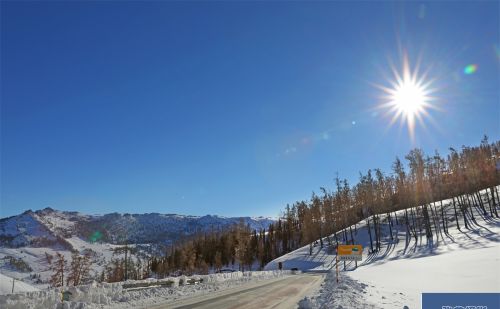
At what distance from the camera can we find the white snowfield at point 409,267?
50.6 ft

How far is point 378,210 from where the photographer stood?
9631 cm

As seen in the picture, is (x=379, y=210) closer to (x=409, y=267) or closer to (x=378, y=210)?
(x=378, y=210)

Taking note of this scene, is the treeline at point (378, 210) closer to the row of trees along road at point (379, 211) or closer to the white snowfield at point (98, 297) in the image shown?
the row of trees along road at point (379, 211)

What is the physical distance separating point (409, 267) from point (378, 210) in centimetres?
6650

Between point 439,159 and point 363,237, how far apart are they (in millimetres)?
27595

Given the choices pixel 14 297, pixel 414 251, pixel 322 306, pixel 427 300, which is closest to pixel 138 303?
pixel 14 297

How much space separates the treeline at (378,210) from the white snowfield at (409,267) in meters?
3.57

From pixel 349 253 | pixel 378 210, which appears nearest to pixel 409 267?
pixel 349 253

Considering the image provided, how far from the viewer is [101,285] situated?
20.8 metres

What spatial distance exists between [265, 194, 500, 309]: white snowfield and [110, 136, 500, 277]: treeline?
3.57 meters

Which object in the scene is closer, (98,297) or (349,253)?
(98,297)

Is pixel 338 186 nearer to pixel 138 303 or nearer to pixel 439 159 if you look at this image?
pixel 439 159

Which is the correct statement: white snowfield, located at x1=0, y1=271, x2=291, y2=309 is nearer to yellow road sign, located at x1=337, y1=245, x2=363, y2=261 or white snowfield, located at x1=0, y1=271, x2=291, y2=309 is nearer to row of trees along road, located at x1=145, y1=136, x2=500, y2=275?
yellow road sign, located at x1=337, y1=245, x2=363, y2=261

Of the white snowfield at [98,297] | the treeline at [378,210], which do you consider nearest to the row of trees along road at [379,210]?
the treeline at [378,210]
